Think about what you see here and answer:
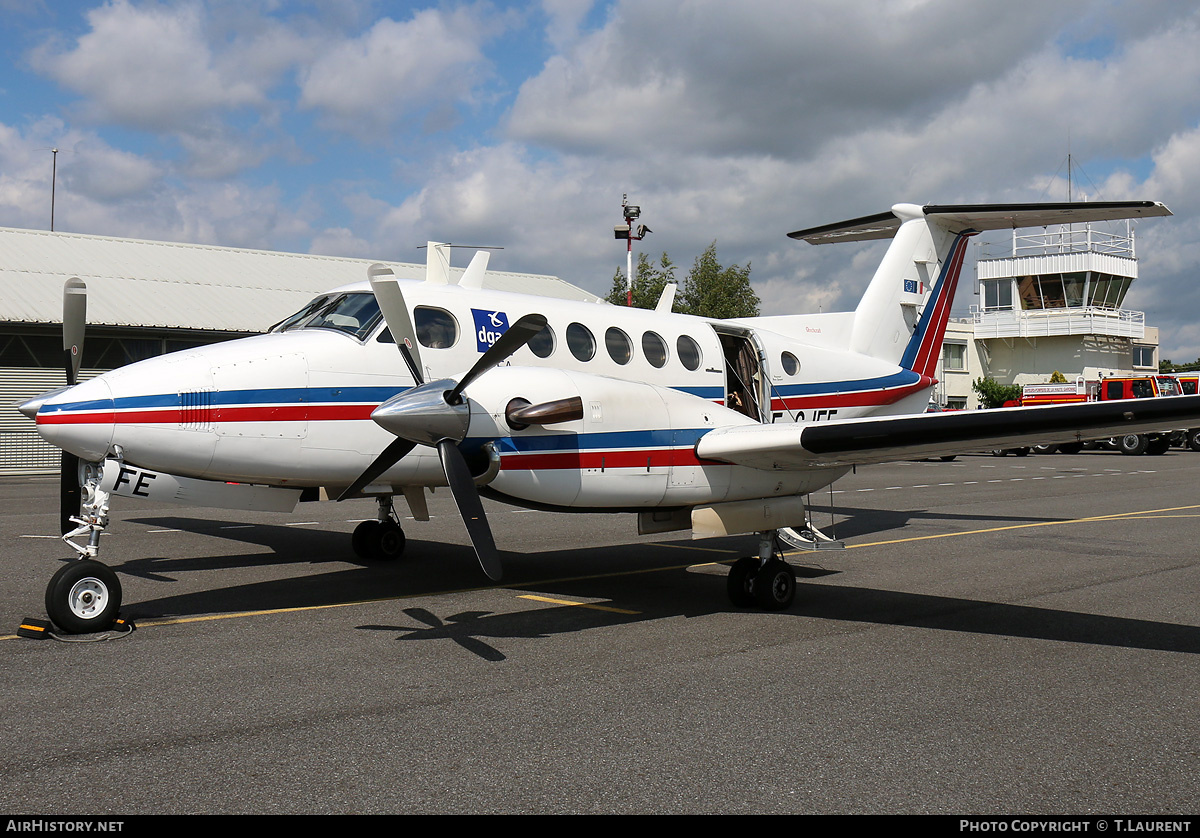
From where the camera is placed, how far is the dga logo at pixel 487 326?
29.3 feet

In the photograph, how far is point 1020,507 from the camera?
58.1 ft

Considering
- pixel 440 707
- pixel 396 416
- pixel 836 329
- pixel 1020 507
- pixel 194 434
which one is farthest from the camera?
pixel 1020 507

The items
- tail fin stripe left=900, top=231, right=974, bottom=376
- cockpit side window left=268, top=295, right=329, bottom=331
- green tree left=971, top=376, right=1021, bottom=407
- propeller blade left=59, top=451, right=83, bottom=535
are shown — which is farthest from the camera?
green tree left=971, top=376, right=1021, bottom=407

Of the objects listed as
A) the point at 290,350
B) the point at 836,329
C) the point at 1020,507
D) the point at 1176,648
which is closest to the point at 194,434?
the point at 290,350

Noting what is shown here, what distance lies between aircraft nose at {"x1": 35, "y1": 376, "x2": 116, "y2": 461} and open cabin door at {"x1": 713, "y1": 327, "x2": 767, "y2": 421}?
6.72 m

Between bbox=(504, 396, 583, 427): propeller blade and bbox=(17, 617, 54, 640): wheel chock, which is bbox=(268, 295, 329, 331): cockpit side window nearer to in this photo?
bbox=(504, 396, 583, 427): propeller blade

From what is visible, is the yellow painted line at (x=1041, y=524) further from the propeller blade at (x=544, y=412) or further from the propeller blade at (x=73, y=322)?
the propeller blade at (x=73, y=322)

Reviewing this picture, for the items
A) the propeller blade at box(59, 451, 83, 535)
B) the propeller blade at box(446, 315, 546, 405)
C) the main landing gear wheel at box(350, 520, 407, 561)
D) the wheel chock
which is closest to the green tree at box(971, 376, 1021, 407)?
the main landing gear wheel at box(350, 520, 407, 561)

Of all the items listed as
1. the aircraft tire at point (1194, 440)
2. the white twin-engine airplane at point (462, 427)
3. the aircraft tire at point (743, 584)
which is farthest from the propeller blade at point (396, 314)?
the aircraft tire at point (1194, 440)

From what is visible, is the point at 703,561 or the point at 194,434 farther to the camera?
the point at 703,561

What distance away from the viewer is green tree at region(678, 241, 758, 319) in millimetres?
49438
